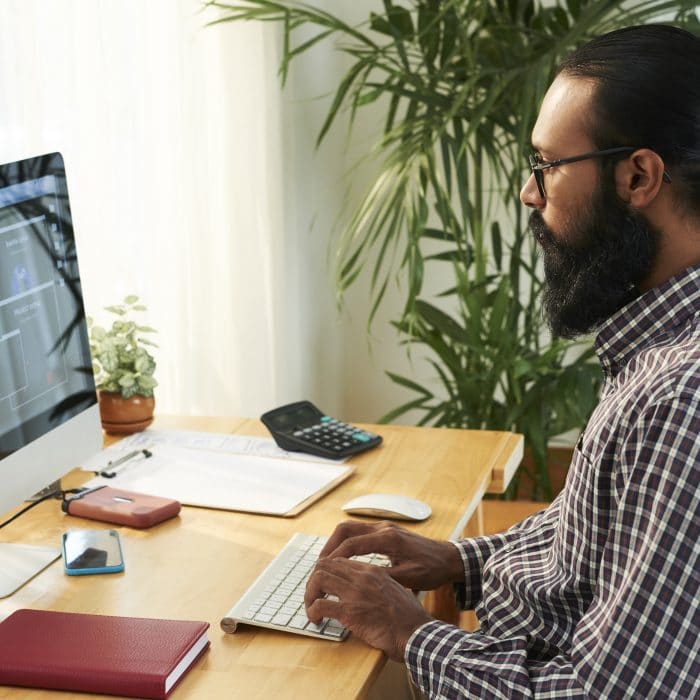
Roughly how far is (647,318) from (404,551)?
1.40 feet

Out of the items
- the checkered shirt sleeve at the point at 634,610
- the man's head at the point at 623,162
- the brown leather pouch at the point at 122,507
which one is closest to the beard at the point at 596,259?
the man's head at the point at 623,162

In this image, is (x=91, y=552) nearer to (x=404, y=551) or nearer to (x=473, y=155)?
(x=404, y=551)

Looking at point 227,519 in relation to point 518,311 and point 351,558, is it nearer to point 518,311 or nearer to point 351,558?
point 351,558

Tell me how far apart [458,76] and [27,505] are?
183 cm

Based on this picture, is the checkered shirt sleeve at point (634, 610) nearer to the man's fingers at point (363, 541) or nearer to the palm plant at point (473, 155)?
the man's fingers at point (363, 541)

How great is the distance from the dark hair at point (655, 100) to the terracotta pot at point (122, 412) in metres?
0.96

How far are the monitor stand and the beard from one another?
2.34ft

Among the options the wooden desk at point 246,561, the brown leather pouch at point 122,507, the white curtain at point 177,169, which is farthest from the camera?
the white curtain at point 177,169

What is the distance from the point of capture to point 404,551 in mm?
1378

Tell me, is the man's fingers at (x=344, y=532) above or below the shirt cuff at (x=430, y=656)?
above

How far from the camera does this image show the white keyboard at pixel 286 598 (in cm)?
Answer: 119

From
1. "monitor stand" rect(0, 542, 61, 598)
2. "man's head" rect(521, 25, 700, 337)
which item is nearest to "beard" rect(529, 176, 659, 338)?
"man's head" rect(521, 25, 700, 337)

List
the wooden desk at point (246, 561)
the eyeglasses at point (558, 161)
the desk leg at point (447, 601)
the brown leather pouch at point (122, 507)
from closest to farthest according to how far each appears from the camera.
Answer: the wooden desk at point (246, 561)
the eyeglasses at point (558, 161)
the brown leather pouch at point (122, 507)
the desk leg at point (447, 601)

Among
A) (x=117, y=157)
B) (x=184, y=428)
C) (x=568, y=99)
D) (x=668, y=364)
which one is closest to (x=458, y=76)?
(x=117, y=157)
